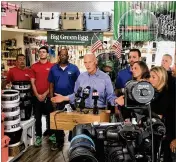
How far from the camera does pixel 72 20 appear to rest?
573 centimetres

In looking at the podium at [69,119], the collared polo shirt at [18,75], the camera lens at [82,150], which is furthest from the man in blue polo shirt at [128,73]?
the camera lens at [82,150]

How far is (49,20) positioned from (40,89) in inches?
61.2

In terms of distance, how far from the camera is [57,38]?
5.98 meters

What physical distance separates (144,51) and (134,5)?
86cm

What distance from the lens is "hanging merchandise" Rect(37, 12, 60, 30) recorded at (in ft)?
18.9

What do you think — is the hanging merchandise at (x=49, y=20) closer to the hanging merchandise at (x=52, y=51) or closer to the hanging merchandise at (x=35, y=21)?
the hanging merchandise at (x=35, y=21)

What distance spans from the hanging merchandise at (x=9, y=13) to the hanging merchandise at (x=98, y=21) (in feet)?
4.25

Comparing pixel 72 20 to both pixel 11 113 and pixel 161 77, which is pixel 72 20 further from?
pixel 161 77

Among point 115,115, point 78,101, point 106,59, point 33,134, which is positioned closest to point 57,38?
point 106,59

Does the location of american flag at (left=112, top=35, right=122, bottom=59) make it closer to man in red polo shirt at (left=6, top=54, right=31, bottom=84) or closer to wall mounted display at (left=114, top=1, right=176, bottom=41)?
wall mounted display at (left=114, top=1, right=176, bottom=41)

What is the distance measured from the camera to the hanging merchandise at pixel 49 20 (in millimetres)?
5773

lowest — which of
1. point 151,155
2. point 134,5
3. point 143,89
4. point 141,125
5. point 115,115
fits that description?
point 115,115

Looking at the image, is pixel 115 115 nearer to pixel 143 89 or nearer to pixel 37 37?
pixel 143 89

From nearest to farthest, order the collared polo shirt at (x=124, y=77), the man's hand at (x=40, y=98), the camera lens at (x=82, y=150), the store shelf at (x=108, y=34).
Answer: the camera lens at (x=82, y=150) → the collared polo shirt at (x=124, y=77) → the man's hand at (x=40, y=98) → the store shelf at (x=108, y=34)
